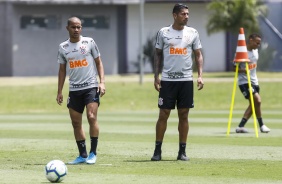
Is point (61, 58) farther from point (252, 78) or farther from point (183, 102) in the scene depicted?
point (252, 78)

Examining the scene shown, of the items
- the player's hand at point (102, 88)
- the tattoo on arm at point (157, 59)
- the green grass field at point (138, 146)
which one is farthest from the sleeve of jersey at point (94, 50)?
the green grass field at point (138, 146)

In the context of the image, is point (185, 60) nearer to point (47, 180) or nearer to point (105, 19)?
point (47, 180)

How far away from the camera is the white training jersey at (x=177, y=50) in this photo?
14773 millimetres

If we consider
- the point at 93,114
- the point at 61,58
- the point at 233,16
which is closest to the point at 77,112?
the point at 93,114

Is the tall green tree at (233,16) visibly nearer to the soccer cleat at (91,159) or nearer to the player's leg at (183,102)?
the player's leg at (183,102)

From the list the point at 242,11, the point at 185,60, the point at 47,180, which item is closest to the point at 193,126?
the point at 185,60

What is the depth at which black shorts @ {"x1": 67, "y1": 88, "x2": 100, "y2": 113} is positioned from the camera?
14.6 m

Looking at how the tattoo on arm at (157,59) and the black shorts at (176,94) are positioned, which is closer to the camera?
the black shorts at (176,94)

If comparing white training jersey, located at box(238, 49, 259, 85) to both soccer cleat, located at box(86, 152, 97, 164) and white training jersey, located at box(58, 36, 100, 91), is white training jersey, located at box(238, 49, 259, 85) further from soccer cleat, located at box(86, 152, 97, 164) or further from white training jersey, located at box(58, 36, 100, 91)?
soccer cleat, located at box(86, 152, 97, 164)

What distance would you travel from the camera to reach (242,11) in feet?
182

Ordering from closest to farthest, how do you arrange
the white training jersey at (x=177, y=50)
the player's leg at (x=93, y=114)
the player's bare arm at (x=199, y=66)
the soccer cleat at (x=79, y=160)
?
the player's leg at (x=93, y=114) → the soccer cleat at (x=79, y=160) → the white training jersey at (x=177, y=50) → the player's bare arm at (x=199, y=66)

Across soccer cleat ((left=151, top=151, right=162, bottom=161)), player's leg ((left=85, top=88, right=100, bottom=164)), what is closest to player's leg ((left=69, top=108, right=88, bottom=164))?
→ player's leg ((left=85, top=88, right=100, bottom=164))

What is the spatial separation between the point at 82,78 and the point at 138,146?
3540mm

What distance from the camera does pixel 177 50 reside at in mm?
14773
